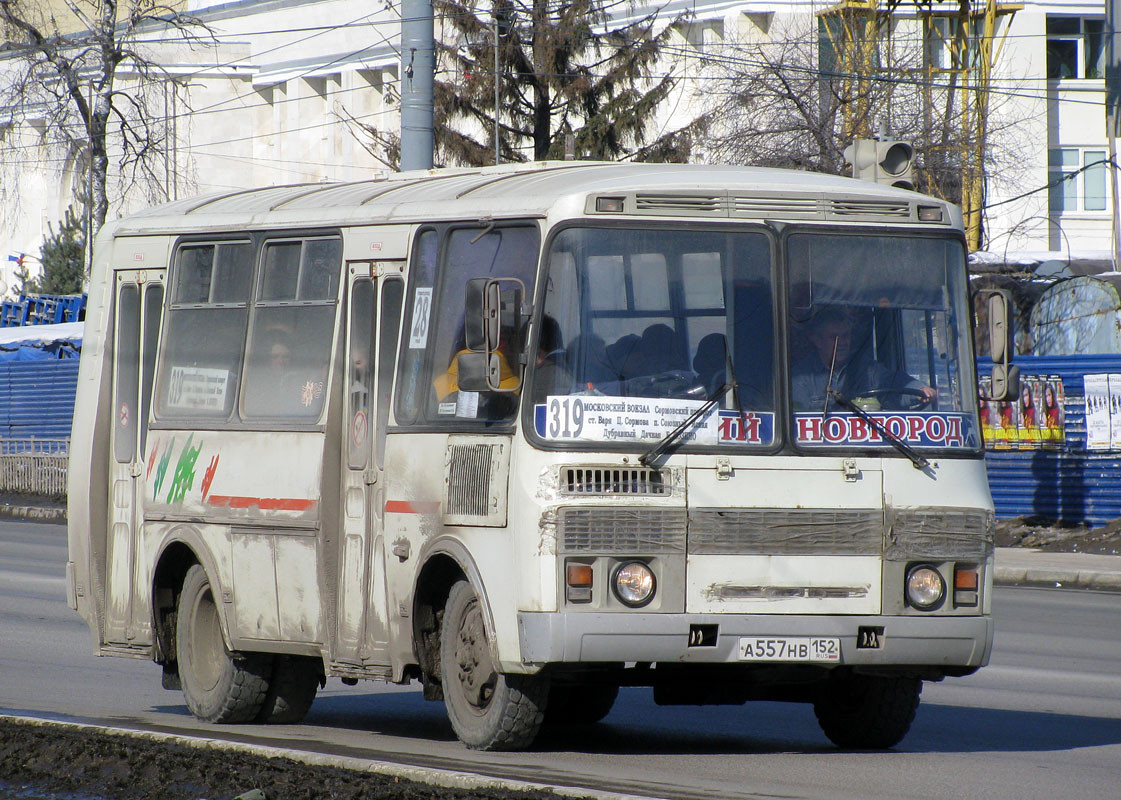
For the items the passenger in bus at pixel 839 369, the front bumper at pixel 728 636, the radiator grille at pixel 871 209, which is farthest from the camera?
the radiator grille at pixel 871 209

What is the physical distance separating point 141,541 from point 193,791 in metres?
3.51

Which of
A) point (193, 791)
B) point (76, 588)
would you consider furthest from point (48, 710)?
point (193, 791)

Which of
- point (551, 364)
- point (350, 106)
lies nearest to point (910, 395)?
point (551, 364)

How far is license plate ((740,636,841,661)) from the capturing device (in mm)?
7902

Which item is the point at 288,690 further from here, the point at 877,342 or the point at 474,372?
the point at 877,342

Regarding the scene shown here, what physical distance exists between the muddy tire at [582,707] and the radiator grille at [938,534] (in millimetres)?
2259

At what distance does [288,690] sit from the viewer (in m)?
10.0

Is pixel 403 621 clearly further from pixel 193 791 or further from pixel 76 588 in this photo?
pixel 76 588

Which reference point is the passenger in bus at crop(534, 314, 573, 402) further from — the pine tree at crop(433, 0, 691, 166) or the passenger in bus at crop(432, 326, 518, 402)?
the pine tree at crop(433, 0, 691, 166)

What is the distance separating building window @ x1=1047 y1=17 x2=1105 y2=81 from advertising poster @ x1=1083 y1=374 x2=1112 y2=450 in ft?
107

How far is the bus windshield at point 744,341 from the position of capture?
796cm

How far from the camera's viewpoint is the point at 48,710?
10.2 meters

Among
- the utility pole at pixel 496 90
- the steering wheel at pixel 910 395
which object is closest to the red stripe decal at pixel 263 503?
the steering wheel at pixel 910 395

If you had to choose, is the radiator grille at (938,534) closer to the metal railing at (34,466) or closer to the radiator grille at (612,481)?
the radiator grille at (612,481)
